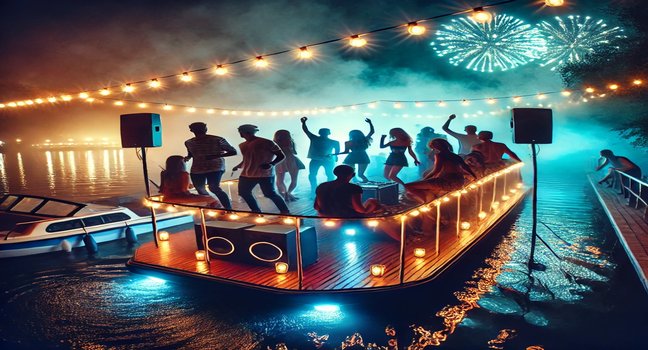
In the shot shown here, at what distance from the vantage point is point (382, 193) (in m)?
10.4

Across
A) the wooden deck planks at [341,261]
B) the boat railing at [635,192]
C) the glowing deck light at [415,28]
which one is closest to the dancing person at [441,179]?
the wooden deck planks at [341,261]

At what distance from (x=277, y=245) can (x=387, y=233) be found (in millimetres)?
2683

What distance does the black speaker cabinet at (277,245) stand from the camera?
20.2 feet

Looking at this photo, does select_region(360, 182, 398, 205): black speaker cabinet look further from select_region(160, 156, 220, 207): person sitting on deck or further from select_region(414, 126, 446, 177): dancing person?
select_region(414, 126, 446, 177): dancing person

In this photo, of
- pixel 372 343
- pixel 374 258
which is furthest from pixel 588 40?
pixel 372 343

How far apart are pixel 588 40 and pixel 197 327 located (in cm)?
2411

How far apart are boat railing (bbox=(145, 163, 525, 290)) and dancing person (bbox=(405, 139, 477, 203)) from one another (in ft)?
0.81

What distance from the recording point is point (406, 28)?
8.09m

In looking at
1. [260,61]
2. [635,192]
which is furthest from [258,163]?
[635,192]

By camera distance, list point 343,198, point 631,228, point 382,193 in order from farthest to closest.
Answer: point 382,193
point 631,228
point 343,198

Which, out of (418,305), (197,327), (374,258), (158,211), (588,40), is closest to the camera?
(197,327)

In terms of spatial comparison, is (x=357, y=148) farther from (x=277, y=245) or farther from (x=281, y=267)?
(x=281, y=267)

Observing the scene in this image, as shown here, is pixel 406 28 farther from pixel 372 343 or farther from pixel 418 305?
pixel 372 343

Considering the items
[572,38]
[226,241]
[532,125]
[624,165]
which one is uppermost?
[572,38]
